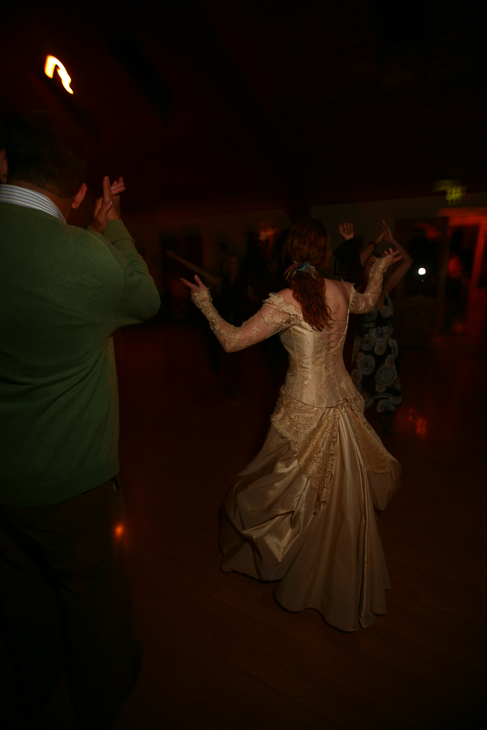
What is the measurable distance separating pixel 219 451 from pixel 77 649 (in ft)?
6.99

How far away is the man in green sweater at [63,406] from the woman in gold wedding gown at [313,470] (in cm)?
64

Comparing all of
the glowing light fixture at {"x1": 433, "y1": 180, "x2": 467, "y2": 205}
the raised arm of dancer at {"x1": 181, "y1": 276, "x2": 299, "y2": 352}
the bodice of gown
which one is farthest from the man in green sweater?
the glowing light fixture at {"x1": 433, "y1": 180, "x2": 467, "y2": 205}

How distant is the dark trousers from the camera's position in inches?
40.8

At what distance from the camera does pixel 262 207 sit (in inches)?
334

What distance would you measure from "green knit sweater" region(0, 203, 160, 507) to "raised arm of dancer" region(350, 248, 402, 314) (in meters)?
1.06

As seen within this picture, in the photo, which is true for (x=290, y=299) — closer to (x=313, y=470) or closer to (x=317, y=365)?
(x=317, y=365)

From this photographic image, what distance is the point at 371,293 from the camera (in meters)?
1.83

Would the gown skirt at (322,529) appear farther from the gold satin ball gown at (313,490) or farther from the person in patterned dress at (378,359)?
the person in patterned dress at (378,359)

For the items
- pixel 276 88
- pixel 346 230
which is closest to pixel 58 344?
pixel 346 230

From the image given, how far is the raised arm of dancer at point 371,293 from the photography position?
5.74 feet

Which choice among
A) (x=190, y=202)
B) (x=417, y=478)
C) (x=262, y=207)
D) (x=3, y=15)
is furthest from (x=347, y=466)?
(x=190, y=202)

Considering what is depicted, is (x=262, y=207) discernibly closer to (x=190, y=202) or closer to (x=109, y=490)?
(x=190, y=202)

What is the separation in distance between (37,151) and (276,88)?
512cm

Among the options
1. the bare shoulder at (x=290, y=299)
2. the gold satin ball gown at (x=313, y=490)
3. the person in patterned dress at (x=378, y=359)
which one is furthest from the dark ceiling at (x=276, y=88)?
the gold satin ball gown at (x=313, y=490)
